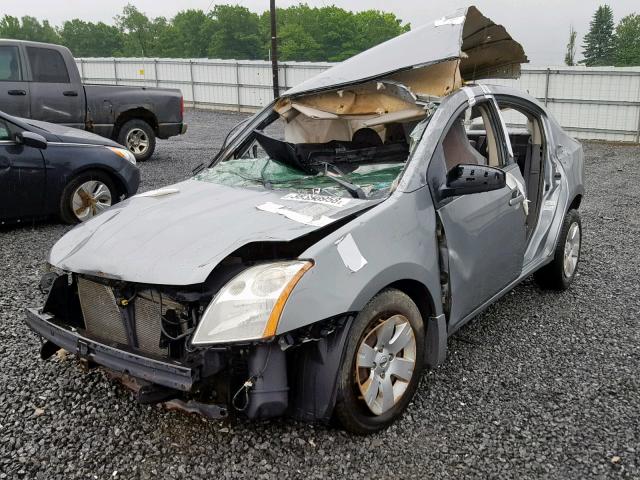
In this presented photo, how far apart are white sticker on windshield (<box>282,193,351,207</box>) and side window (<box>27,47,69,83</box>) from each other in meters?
8.71

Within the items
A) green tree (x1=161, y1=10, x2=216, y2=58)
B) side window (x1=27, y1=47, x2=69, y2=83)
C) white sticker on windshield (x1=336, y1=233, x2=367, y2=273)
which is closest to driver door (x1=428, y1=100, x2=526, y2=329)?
white sticker on windshield (x1=336, y1=233, x2=367, y2=273)

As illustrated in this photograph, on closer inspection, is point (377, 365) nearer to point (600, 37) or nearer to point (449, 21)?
point (449, 21)

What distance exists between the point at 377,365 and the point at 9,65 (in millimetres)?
9642

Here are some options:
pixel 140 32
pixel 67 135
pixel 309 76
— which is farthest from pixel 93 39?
pixel 67 135

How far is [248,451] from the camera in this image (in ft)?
9.43

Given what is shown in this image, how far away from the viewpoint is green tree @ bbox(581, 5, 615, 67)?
11381 centimetres

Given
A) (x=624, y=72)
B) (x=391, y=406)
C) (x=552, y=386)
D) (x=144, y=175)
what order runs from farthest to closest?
(x=624, y=72) < (x=144, y=175) < (x=552, y=386) < (x=391, y=406)

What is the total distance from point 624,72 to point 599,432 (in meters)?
15.3

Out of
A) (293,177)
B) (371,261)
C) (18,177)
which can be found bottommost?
(18,177)

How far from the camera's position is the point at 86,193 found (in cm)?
707

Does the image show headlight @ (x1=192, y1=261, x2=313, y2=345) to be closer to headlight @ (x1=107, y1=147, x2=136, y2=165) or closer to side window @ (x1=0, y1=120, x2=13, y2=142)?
side window @ (x1=0, y1=120, x2=13, y2=142)

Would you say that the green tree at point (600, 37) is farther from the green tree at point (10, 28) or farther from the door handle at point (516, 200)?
the door handle at point (516, 200)

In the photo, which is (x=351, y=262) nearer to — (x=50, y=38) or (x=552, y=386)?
(x=552, y=386)

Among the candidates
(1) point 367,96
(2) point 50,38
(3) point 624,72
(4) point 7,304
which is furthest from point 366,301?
(2) point 50,38
